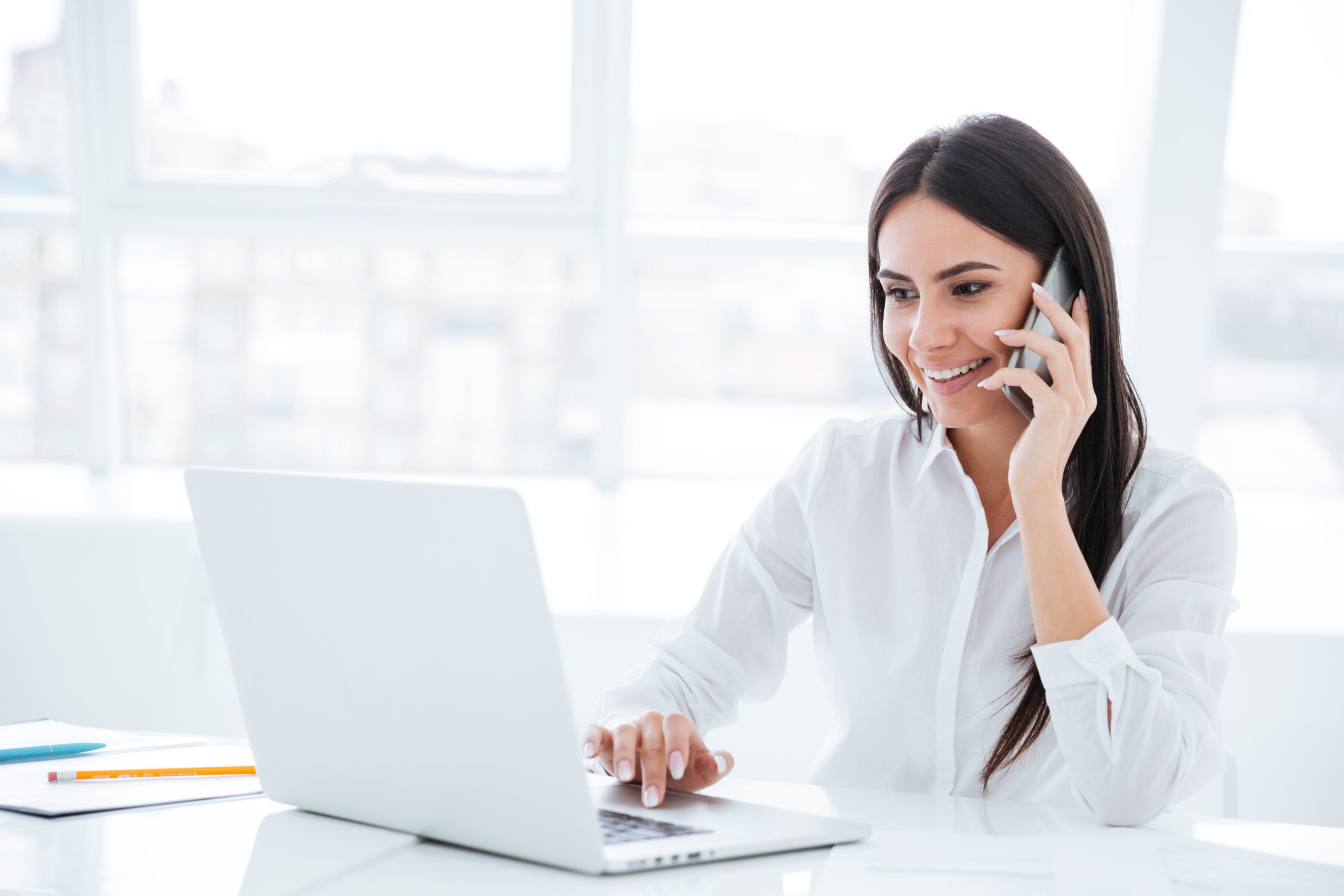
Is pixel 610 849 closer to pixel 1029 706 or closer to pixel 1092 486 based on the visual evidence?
pixel 1029 706

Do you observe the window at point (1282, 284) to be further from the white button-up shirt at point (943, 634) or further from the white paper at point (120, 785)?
the white paper at point (120, 785)

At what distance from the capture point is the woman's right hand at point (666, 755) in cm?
103

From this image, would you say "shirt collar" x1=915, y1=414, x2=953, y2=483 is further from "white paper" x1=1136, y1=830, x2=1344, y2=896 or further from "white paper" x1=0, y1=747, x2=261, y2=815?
"white paper" x1=0, y1=747, x2=261, y2=815

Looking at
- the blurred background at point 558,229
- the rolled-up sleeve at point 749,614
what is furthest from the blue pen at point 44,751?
the blurred background at point 558,229

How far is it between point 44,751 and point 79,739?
0.06 metres

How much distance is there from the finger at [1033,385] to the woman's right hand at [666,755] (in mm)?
517

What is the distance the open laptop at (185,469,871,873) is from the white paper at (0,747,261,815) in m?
0.11

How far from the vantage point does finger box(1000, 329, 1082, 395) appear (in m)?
1.28

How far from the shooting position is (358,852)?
0.88 metres

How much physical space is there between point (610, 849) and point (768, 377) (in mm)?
2097

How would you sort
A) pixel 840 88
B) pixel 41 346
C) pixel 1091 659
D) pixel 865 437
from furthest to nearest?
pixel 41 346 → pixel 840 88 → pixel 865 437 → pixel 1091 659

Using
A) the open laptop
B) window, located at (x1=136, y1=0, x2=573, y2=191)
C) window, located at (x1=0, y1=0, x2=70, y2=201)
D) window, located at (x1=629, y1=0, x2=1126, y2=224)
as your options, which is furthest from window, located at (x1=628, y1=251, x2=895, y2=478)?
the open laptop

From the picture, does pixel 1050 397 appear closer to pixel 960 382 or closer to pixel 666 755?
pixel 960 382

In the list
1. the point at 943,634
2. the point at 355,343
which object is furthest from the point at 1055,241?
the point at 355,343
